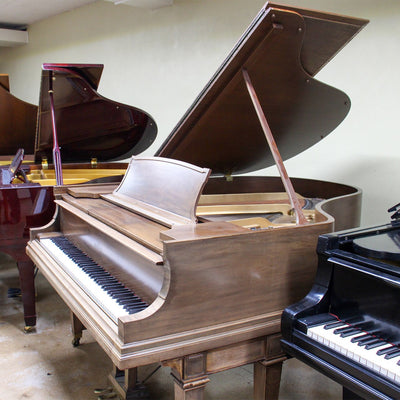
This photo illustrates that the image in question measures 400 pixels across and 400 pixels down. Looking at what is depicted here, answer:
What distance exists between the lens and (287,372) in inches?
106

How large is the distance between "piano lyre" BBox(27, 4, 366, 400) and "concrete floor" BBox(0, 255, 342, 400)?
365 millimetres

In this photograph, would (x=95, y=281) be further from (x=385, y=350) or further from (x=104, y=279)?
(x=385, y=350)

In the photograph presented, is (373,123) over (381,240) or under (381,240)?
over

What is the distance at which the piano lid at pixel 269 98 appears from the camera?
180 cm

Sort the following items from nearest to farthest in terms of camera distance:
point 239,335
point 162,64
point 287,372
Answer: point 239,335 → point 287,372 → point 162,64

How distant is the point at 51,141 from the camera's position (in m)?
3.61

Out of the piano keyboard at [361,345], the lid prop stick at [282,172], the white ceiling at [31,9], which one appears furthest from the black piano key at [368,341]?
the white ceiling at [31,9]

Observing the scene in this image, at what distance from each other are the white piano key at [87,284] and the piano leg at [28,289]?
1.82ft

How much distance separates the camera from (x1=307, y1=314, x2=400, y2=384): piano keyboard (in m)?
1.29

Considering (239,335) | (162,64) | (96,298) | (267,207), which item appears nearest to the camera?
(239,335)

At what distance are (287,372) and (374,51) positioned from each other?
246 cm

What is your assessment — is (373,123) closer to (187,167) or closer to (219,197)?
(219,197)

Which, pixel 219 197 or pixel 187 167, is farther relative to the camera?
pixel 219 197

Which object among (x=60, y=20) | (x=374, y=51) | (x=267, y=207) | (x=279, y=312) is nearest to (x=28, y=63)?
(x=60, y=20)
